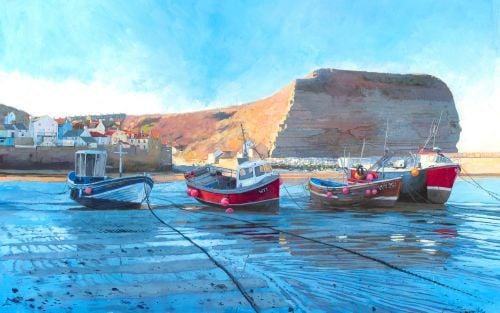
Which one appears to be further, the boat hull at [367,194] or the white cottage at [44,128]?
the white cottage at [44,128]

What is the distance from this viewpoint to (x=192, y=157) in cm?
11312

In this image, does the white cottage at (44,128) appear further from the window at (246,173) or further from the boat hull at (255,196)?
the boat hull at (255,196)

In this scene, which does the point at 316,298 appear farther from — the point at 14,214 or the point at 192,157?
the point at 192,157

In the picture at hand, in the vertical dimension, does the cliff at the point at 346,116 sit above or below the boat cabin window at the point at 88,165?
above

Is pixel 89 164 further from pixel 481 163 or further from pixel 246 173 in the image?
pixel 481 163

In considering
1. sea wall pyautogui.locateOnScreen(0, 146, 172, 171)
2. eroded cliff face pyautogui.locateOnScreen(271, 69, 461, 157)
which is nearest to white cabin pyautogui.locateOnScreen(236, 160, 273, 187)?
sea wall pyautogui.locateOnScreen(0, 146, 172, 171)

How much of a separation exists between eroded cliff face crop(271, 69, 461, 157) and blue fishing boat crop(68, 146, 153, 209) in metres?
64.2

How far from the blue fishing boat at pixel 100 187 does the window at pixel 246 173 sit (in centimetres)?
366

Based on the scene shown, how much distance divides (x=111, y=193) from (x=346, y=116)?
8028cm

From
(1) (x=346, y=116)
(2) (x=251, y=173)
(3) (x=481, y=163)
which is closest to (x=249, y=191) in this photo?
(2) (x=251, y=173)

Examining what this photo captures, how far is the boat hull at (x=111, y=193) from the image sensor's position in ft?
61.5

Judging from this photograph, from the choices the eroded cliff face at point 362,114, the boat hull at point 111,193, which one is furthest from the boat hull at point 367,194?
the eroded cliff face at point 362,114

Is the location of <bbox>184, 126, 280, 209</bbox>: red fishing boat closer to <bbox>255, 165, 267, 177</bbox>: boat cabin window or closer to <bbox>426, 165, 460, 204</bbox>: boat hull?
<bbox>255, 165, 267, 177</bbox>: boat cabin window

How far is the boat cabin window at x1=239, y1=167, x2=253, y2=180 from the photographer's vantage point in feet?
61.0
